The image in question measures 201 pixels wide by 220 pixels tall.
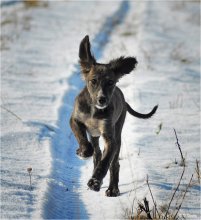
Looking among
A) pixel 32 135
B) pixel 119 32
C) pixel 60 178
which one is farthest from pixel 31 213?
pixel 119 32

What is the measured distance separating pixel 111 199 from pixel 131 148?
1610mm

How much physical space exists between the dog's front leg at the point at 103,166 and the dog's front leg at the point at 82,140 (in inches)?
6.6

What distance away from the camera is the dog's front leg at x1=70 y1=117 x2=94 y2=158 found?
4984 mm

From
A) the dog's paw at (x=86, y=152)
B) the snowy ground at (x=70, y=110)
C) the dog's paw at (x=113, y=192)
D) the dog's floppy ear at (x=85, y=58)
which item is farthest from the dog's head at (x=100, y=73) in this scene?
the snowy ground at (x=70, y=110)

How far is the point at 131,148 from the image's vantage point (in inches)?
285

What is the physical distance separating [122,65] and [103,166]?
139 cm

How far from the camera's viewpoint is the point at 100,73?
5531mm

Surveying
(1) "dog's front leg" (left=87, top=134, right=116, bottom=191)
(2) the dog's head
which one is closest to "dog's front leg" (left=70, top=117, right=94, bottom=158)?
(1) "dog's front leg" (left=87, top=134, right=116, bottom=191)

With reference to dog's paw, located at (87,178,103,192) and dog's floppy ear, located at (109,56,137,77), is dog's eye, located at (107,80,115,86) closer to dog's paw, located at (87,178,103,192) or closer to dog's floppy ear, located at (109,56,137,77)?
dog's floppy ear, located at (109,56,137,77)

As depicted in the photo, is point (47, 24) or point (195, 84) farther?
point (47, 24)

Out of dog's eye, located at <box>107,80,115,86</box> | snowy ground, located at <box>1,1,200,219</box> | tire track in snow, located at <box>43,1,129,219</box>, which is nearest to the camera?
tire track in snow, located at <box>43,1,129,219</box>

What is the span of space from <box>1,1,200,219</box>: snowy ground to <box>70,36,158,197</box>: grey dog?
0.58 meters

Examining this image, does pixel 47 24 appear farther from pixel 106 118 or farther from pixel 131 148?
pixel 106 118

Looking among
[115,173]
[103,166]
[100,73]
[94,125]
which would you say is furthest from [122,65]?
[103,166]
